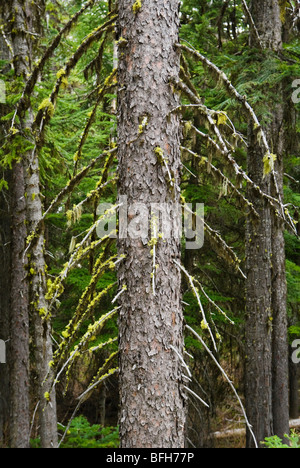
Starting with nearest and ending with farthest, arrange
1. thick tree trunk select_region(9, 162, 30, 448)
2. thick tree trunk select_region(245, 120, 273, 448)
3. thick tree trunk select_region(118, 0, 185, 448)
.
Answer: thick tree trunk select_region(118, 0, 185, 448), thick tree trunk select_region(245, 120, 273, 448), thick tree trunk select_region(9, 162, 30, 448)

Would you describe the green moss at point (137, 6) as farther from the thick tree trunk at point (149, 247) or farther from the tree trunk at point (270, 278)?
the tree trunk at point (270, 278)

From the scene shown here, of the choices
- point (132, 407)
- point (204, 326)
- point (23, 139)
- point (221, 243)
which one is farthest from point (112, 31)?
point (23, 139)

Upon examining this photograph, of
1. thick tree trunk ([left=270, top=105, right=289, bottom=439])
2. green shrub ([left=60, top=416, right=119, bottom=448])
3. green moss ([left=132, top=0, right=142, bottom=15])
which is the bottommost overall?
green shrub ([left=60, top=416, right=119, bottom=448])

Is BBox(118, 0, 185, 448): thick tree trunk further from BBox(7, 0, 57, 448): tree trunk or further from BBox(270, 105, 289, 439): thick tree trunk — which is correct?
BBox(270, 105, 289, 439): thick tree trunk

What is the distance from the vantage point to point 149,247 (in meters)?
3.04

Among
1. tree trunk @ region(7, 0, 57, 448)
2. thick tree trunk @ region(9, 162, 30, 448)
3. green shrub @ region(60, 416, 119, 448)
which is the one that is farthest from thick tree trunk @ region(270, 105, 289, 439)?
thick tree trunk @ region(9, 162, 30, 448)

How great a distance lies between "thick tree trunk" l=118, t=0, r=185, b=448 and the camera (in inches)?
115

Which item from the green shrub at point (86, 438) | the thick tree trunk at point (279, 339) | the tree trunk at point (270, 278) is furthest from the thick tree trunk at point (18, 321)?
the thick tree trunk at point (279, 339)

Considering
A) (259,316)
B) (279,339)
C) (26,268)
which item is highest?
(26,268)

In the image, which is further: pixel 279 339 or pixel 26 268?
pixel 279 339

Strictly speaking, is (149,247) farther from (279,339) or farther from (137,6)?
(279,339)

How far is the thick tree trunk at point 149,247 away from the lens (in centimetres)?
292

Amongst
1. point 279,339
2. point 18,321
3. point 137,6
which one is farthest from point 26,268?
point 137,6

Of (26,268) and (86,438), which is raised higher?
(26,268)
